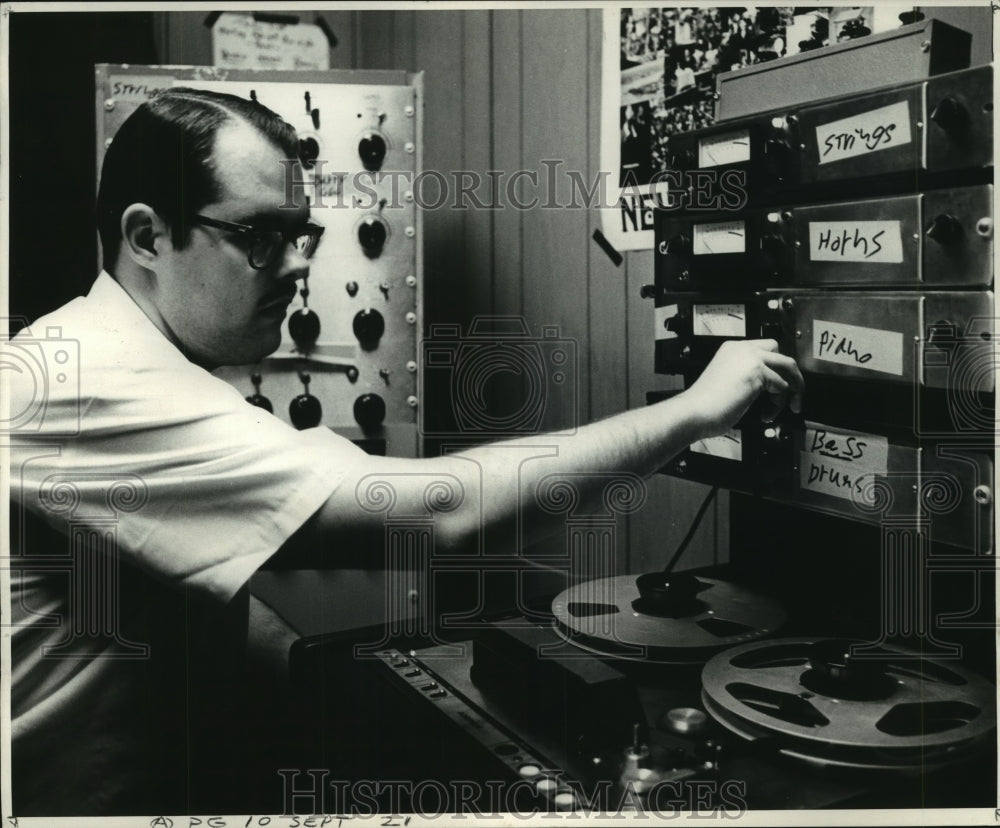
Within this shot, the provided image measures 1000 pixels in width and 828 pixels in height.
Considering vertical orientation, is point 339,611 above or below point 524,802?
below

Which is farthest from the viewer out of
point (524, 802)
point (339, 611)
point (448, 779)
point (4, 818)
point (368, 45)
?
point (368, 45)

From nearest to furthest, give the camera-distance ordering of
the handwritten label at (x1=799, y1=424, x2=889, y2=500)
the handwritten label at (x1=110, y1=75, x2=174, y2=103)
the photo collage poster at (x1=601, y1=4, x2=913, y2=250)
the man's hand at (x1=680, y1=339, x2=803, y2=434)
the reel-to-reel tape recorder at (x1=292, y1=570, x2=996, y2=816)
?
the reel-to-reel tape recorder at (x1=292, y1=570, x2=996, y2=816), the handwritten label at (x1=799, y1=424, x2=889, y2=500), the man's hand at (x1=680, y1=339, x2=803, y2=434), the photo collage poster at (x1=601, y1=4, x2=913, y2=250), the handwritten label at (x1=110, y1=75, x2=174, y2=103)

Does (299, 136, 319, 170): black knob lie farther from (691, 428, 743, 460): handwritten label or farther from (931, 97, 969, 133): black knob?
(931, 97, 969, 133): black knob

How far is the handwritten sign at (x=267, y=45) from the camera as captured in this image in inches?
85.1

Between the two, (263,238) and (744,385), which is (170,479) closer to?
(263,238)

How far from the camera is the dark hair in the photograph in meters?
1.34

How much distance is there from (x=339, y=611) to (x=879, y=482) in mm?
1311

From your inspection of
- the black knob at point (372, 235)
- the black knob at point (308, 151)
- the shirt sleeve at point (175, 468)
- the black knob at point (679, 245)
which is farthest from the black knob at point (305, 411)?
the black knob at point (679, 245)

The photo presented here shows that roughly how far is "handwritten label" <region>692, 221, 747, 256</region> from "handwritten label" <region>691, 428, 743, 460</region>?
252 millimetres

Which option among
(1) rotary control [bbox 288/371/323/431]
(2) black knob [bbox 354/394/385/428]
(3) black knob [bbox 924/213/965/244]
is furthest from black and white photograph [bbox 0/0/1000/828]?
(2) black knob [bbox 354/394/385/428]

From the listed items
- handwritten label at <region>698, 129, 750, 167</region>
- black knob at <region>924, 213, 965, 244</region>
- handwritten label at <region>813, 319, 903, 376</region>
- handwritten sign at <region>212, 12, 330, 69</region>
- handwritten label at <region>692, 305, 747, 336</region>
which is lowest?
handwritten label at <region>813, 319, 903, 376</region>

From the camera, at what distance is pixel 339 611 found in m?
2.03

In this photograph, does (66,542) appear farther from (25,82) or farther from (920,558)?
(920,558)

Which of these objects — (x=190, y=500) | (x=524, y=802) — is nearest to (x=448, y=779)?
(x=524, y=802)
